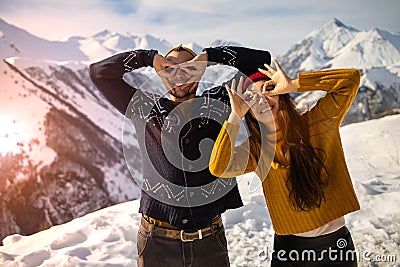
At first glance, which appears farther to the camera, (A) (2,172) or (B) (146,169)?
(A) (2,172)

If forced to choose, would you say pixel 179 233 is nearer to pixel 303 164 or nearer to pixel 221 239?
pixel 221 239

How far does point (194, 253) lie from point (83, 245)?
2.47 meters

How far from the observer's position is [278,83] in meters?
2.12

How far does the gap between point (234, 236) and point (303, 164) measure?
8.76 feet

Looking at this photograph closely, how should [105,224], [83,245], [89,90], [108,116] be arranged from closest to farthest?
[83,245], [105,224], [108,116], [89,90]

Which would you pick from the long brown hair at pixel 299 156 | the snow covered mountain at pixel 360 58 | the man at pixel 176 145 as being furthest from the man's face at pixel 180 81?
the snow covered mountain at pixel 360 58

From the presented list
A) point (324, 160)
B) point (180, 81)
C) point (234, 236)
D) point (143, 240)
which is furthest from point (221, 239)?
point (234, 236)

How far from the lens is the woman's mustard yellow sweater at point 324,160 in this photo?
2.11 metres

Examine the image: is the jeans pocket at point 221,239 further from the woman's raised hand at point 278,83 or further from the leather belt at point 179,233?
the woman's raised hand at point 278,83

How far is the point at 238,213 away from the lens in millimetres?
5176

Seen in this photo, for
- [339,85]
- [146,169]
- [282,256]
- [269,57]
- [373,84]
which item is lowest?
[373,84]

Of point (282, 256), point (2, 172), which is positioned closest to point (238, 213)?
point (282, 256)

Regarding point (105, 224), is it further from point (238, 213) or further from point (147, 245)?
point (147, 245)

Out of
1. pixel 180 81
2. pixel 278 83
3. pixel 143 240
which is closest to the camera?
pixel 278 83
